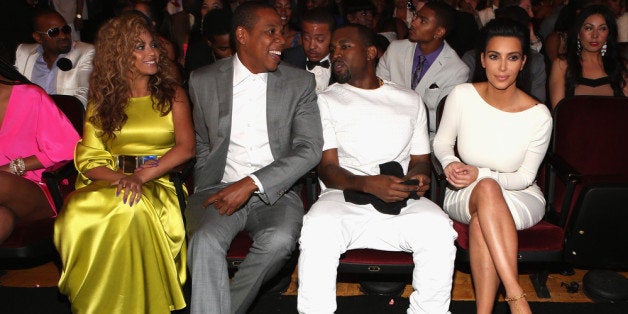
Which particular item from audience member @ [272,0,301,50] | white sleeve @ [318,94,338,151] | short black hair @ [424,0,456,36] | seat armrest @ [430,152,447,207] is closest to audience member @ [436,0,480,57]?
short black hair @ [424,0,456,36]

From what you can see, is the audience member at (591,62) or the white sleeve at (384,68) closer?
the audience member at (591,62)

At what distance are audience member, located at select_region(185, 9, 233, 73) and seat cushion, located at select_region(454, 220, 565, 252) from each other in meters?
2.27

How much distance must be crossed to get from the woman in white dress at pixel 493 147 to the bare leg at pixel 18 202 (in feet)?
6.97

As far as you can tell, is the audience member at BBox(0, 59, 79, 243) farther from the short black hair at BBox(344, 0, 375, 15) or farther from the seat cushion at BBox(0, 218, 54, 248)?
the short black hair at BBox(344, 0, 375, 15)

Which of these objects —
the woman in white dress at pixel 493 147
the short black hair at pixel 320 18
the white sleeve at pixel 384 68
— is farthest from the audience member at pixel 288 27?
the woman in white dress at pixel 493 147

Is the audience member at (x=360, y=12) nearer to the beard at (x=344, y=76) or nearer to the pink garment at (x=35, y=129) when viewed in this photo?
the beard at (x=344, y=76)

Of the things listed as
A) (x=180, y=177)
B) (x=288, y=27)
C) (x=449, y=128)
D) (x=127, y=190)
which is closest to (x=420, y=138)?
(x=449, y=128)

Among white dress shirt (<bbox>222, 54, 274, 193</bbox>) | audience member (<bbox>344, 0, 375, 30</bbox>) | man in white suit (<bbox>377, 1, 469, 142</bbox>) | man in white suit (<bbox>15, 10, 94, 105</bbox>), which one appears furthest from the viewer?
audience member (<bbox>344, 0, 375, 30</bbox>)

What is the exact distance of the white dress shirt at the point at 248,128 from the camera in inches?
131

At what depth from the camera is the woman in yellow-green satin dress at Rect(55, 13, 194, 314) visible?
A: 3.00 meters

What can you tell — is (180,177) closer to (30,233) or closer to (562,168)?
(30,233)

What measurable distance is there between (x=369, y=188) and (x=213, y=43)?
215cm

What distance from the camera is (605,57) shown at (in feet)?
13.7

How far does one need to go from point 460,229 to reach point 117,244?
1646 mm
